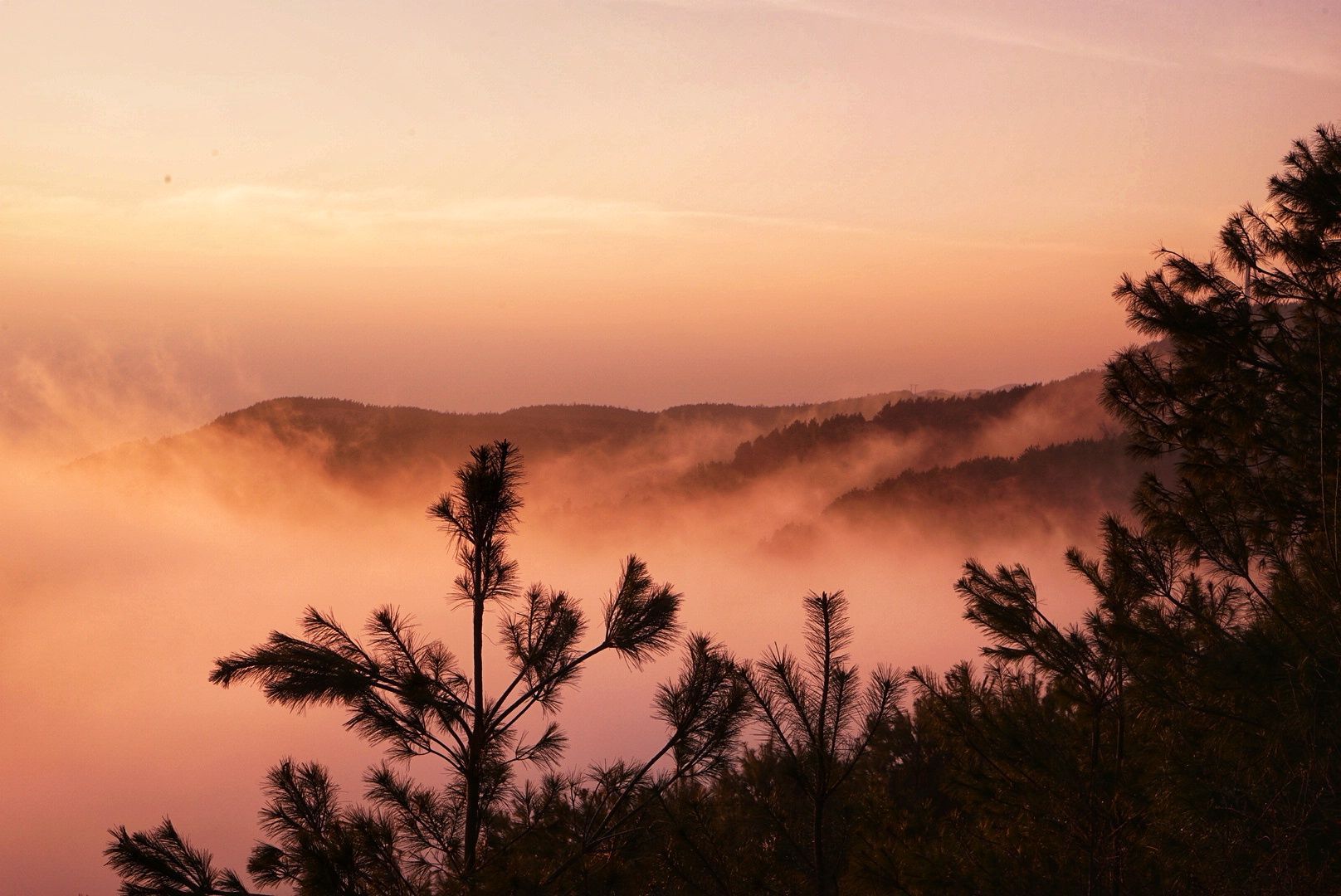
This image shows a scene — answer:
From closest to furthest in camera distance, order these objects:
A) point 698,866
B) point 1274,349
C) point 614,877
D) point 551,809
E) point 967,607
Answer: point 614,877 → point 551,809 → point 967,607 → point 698,866 → point 1274,349

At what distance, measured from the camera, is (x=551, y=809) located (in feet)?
27.8

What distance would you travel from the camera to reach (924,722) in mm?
10906

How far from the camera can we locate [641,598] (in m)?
8.09

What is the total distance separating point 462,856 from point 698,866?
346cm

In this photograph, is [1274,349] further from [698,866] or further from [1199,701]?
[698,866]

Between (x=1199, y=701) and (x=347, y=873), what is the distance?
7.04 m

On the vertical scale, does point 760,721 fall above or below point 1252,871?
above

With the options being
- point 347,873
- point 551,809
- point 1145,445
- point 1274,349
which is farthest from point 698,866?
point 1274,349

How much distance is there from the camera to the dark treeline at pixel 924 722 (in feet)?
23.7

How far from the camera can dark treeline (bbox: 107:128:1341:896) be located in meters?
7.21

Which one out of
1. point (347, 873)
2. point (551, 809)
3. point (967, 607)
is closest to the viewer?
point (347, 873)

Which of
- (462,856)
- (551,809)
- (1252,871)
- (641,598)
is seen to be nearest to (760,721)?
(641,598)

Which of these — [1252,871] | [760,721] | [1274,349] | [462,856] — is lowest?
[1252,871]

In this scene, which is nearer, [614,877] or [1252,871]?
[1252,871]
